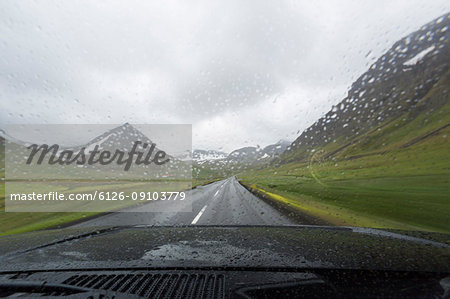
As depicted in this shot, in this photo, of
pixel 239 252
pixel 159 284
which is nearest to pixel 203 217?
pixel 239 252

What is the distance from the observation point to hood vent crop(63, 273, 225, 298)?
1550 millimetres

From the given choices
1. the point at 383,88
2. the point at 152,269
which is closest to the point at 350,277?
the point at 152,269

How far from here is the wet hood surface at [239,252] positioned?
206 cm

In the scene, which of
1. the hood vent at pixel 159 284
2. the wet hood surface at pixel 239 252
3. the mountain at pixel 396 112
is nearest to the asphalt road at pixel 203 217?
the wet hood surface at pixel 239 252

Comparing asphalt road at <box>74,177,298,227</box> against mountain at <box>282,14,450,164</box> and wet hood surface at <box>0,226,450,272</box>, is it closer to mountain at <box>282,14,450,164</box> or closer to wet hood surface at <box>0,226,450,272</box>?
wet hood surface at <box>0,226,450,272</box>

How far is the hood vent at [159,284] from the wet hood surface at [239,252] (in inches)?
9.2

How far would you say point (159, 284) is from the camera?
1.69 meters

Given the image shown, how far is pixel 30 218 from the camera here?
9.28 meters

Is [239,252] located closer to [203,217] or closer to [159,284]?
[159,284]

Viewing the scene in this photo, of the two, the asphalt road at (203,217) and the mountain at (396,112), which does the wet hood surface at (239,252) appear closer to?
the asphalt road at (203,217)

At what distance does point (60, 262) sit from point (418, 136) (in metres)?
82.7

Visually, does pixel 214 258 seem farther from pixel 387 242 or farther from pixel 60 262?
pixel 387 242

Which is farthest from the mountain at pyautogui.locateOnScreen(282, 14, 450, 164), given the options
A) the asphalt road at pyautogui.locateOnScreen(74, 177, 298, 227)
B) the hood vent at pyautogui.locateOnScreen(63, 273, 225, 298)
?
the hood vent at pyautogui.locateOnScreen(63, 273, 225, 298)

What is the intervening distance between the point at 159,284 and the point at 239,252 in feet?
3.58
